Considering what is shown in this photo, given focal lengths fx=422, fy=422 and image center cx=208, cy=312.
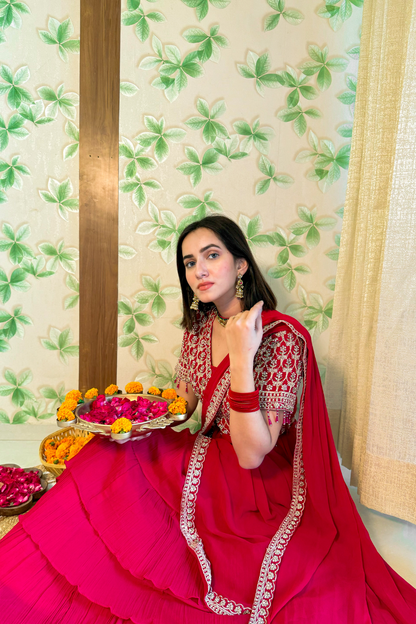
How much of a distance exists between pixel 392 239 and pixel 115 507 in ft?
3.66

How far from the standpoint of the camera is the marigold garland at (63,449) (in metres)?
1.68

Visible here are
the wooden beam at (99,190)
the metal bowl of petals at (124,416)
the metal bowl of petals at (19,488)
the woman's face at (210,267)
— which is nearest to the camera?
the metal bowl of petals at (124,416)

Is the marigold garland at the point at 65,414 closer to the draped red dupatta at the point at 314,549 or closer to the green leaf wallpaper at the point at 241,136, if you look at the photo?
the draped red dupatta at the point at 314,549

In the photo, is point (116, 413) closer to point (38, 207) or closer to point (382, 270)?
point (382, 270)

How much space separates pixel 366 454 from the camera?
1.37 m

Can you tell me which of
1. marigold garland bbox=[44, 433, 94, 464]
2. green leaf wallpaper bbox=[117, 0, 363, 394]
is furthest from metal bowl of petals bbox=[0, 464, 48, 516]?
green leaf wallpaper bbox=[117, 0, 363, 394]

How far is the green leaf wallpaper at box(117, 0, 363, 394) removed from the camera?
1867mm

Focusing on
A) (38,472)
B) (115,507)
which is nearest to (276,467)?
(115,507)

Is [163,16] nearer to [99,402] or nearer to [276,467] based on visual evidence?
[99,402]

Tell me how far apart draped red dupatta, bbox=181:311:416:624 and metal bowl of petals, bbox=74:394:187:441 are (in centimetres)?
14

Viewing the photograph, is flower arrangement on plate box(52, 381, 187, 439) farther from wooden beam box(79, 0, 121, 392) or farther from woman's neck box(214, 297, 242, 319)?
wooden beam box(79, 0, 121, 392)

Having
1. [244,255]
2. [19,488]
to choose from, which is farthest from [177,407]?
[19,488]

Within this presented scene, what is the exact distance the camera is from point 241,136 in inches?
75.4

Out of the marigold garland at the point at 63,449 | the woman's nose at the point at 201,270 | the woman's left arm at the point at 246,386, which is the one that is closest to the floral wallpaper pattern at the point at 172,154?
the marigold garland at the point at 63,449
